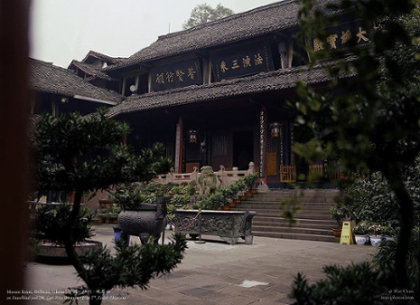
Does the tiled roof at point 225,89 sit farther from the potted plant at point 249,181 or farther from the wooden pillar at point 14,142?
the wooden pillar at point 14,142

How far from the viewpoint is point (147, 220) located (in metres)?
6.43

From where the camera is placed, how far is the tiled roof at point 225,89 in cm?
1248

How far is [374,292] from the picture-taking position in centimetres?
184

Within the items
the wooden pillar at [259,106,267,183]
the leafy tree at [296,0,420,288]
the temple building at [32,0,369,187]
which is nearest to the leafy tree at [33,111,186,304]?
the leafy tree at [296,0,420,288]

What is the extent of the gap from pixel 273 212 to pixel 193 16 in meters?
26.9

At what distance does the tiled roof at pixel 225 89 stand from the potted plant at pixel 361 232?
4.56m

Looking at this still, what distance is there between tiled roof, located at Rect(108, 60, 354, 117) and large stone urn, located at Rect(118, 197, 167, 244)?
265 inches

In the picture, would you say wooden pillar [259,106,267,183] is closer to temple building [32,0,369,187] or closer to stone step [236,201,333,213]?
temple building [32,0,369,187]

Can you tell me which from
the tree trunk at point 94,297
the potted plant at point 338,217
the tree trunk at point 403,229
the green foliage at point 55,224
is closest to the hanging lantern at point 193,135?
the potted plant at point 338,217

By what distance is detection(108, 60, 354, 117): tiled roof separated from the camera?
12.5m

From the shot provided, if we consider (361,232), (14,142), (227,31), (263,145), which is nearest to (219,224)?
(361,232)

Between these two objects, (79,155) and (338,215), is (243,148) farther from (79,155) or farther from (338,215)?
(79,155)

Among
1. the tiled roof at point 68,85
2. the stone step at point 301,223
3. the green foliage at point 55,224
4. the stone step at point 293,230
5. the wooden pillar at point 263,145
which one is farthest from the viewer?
the tiled roof at point 68,85

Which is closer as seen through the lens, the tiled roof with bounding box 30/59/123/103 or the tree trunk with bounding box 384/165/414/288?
the tree trunk with bounding box 384/165/414/288
